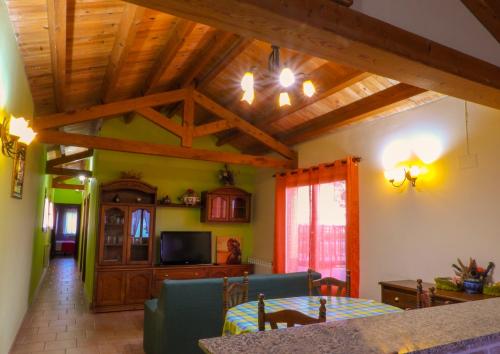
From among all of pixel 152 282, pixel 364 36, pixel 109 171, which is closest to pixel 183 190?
pixel 109 171

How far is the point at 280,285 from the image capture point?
365 cm

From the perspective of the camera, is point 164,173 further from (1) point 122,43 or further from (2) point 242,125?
(1) point 122,43

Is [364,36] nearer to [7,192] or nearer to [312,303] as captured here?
[312,303]

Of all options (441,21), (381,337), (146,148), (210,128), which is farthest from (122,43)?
(381,337)

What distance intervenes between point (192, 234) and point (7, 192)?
144 inches

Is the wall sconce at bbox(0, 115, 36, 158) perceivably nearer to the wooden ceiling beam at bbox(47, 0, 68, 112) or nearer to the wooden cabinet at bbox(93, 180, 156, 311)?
the wooden ceiling beam at bbox(47, 0, 68, 112)

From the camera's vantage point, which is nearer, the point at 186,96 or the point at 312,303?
the point at 312,303

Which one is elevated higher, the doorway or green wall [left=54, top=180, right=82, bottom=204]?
green wall [left=54, top=180, right=82, bottom=204]

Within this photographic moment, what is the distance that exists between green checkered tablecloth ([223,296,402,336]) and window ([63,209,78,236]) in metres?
13.1

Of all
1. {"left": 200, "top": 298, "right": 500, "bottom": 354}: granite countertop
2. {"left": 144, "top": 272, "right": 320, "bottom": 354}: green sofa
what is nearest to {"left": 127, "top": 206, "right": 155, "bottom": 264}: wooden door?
{"left": 144, "top": 272, "right": 320, "bottom": 354}: green sofa

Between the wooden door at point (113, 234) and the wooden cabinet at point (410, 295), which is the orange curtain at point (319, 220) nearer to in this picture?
the wooden cabinet at point (410, 295)

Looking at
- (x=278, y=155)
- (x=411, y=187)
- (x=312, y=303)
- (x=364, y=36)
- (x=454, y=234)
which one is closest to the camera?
(x=364, y=36)

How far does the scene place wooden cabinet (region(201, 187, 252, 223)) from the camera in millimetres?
6501

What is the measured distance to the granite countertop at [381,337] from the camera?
104 centimetres
